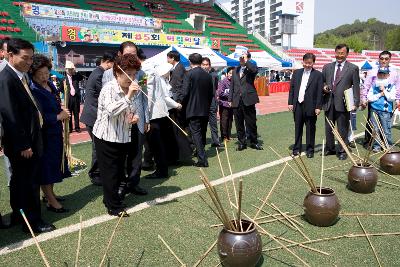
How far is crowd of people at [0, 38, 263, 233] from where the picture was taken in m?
3.65

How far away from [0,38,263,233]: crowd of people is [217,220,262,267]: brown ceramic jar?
105 cm

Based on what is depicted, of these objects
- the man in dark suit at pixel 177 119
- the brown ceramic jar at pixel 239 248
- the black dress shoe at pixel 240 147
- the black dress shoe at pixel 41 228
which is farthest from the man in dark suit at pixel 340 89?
the black dress shoe at pixel 41 228

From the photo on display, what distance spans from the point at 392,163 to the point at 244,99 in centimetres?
306

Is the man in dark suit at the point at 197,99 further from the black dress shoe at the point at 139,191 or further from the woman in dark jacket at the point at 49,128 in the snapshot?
the woman in dark jacket at the point at 49,128

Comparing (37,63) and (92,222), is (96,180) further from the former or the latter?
(37,63)

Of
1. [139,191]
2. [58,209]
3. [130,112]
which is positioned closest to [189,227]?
[139,191]

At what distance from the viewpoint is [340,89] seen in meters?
6.87

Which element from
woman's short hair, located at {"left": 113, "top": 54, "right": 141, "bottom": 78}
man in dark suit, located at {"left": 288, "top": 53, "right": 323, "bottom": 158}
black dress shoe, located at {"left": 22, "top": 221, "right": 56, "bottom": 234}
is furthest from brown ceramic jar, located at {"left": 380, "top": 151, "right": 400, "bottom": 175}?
black dress shoe, located at {"left": 22, "top": 221, "right": 56, "bottom": 234}

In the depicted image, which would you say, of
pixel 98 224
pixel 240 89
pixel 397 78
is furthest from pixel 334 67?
pixel 98 224

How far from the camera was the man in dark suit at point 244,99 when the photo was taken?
7.59 metres

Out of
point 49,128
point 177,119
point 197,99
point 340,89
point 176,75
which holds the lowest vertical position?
point 177,119

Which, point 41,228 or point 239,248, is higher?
point 239,248

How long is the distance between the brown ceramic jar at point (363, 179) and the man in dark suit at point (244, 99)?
9.89ft

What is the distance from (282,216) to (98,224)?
205 cm
